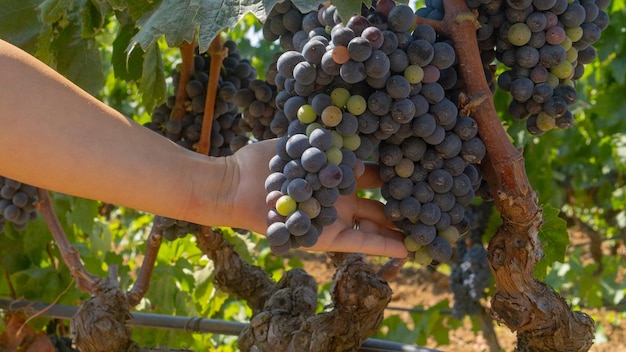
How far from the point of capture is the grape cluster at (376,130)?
3.29ft

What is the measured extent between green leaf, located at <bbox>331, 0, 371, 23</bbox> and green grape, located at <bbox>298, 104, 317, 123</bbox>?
0.14 metres

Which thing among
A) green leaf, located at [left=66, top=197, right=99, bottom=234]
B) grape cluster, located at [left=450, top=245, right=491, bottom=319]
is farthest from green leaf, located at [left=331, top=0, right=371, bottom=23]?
grape cluster, located at [left=450, top=245, right=491, bottom=319]

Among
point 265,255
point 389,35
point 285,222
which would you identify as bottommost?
point 265,255

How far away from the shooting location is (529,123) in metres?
1.21

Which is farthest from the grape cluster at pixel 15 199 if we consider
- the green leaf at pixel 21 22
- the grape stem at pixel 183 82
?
the grape stem at pixel 183 82

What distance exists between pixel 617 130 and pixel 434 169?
2.71 m

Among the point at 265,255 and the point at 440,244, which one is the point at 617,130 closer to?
the point at 265,255

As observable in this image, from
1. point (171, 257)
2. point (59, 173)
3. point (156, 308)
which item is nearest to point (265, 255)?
point (171, 257)

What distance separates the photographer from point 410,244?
115cm

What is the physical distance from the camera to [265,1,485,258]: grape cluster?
1.00m

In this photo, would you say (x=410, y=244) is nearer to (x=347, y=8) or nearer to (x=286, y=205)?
(x=286, y=205)

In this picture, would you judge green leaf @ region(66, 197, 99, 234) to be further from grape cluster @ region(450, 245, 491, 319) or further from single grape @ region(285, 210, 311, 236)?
single grape @ region(285, 210, 311, 236)

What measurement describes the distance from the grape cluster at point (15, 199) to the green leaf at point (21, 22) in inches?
17.0

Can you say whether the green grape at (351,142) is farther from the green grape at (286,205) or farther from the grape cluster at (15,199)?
the grape cluster at (15,199)
